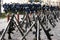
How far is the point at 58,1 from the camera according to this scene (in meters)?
36.7

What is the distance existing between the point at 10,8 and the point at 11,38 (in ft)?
39.2

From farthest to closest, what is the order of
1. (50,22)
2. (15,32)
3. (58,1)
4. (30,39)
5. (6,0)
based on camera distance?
(58,1) < (6,0) < (50,22) < (15,32) < (30,39)

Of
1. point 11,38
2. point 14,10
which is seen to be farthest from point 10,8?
point 11,38

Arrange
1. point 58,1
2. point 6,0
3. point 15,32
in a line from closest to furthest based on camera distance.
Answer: point 15,32
point 6,0
point 58,1

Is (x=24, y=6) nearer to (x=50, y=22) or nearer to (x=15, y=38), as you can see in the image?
(x=50, y=22)

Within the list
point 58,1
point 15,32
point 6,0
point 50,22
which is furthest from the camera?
point 58,1

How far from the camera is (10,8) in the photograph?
21.3 metres

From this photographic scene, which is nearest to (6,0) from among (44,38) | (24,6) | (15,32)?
(24,6)

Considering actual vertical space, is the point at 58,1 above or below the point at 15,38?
below

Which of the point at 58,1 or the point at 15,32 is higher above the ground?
the point at 15,32

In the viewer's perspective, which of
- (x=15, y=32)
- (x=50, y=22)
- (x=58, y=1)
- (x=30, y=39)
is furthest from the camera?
(x=58, y=1)

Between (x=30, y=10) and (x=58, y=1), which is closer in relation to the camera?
(x=30, y=10)

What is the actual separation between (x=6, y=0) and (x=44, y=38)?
21.3m

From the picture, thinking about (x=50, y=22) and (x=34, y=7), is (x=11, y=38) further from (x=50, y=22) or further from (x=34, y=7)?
(x=34, y=7)
